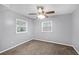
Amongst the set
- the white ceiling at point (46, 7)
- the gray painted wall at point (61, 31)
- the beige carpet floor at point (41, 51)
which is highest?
the white ceiling at point (46, 7)

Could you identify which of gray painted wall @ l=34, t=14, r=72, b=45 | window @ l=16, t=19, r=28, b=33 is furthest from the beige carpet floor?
window @ l=16, t=19, r=28, b=33

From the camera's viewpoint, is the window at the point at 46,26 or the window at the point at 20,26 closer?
the window at the point at 20,26

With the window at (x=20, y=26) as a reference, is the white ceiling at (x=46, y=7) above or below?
above

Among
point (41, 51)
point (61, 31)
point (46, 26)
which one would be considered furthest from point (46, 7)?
point (46, 26)

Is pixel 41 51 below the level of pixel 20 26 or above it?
below

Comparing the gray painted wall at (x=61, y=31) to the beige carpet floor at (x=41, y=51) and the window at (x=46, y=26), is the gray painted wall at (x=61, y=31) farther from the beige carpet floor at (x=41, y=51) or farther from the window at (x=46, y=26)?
the beige carpet floor at (x=41, y=51)

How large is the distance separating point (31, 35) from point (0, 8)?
2.93m

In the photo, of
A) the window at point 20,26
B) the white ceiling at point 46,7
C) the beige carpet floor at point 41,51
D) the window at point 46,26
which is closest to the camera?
the white ceiling at point 46,7

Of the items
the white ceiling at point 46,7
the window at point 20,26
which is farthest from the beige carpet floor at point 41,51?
the white ceiling at point 46,7

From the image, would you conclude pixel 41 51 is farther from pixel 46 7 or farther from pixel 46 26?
pixel 46 26

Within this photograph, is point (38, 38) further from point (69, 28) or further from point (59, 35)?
point (69, 28)

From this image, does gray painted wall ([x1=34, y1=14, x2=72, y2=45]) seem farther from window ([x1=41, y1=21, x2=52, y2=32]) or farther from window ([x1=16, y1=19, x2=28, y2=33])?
window ([x1=16, y1=19, x2=28, y2=33])

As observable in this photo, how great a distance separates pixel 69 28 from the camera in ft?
11.8
